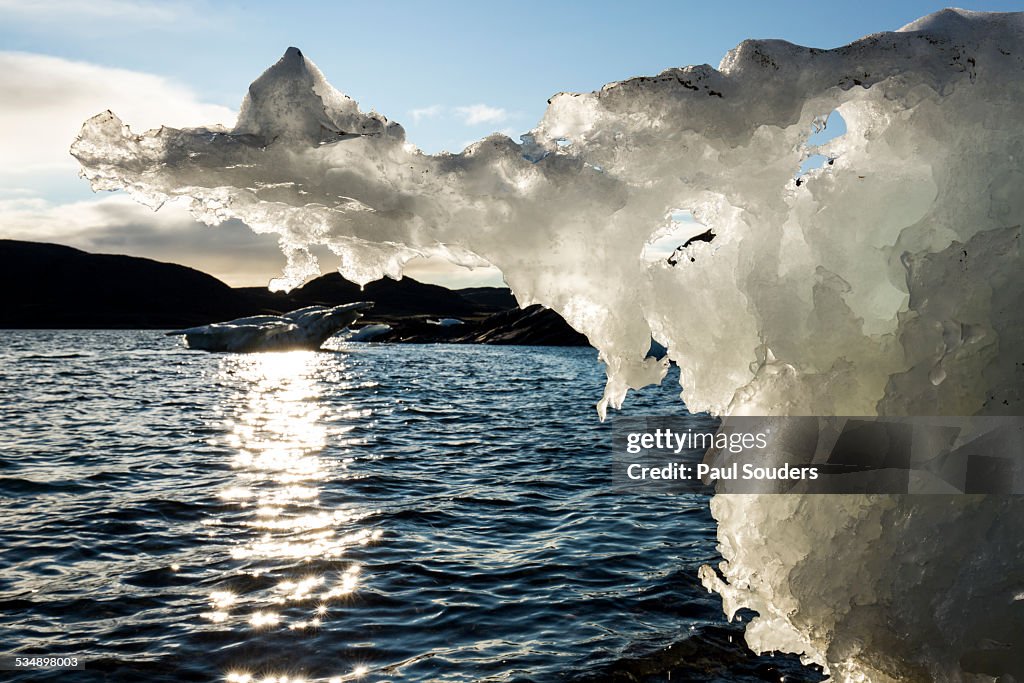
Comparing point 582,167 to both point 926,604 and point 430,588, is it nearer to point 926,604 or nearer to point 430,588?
point 926,604

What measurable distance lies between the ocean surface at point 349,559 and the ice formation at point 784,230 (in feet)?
11.0

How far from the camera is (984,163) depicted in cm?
382

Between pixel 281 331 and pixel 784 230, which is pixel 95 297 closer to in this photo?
pixel 281 331

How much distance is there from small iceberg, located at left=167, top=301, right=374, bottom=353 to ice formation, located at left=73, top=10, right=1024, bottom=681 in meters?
52.6

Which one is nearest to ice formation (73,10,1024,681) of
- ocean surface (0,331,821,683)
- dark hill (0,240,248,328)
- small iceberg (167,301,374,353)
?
ocean surface (0,331,821,683)

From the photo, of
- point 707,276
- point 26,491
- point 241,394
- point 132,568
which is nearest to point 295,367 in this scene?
point 241,394

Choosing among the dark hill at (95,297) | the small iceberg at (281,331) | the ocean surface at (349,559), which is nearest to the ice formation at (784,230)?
the ocean surface at (349,559)

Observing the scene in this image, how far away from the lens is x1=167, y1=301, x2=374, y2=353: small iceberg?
5803 cm

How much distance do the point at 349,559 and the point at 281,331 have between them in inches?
2013

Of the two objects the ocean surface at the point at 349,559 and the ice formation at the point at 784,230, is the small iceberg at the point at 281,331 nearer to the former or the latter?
the ocean surface at the point at 349,559

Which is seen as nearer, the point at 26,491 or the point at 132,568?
the point at 132,568

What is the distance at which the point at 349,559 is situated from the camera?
9.53 m

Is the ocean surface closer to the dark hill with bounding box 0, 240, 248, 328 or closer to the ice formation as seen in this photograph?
the ice formation

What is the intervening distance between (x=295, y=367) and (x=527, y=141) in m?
47.1
